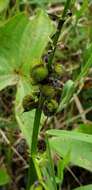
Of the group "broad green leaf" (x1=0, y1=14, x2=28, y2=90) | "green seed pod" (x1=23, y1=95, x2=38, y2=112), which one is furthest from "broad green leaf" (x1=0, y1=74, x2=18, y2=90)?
"green seed pod" (x1=23, y1=95, x2=38, y2=112)

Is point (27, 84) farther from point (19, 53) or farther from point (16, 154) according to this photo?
point (16, 154)

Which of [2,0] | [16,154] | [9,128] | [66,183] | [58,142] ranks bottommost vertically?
[66,183]

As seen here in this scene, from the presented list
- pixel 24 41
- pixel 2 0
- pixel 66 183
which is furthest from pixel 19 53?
pixel 66 183

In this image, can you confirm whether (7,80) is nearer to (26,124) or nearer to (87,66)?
(26,124)

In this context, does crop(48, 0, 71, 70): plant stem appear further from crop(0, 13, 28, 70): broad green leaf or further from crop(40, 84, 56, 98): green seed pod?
crop(0, 13, 28, 70): broad green leaf

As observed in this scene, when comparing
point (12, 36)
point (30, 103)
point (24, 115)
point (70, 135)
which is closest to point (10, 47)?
point (12, 36)

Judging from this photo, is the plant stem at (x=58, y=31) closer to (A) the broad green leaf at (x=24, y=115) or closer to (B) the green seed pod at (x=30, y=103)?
(B) the green seed pod at (x=30, y=103)

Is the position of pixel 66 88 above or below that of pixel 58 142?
above
